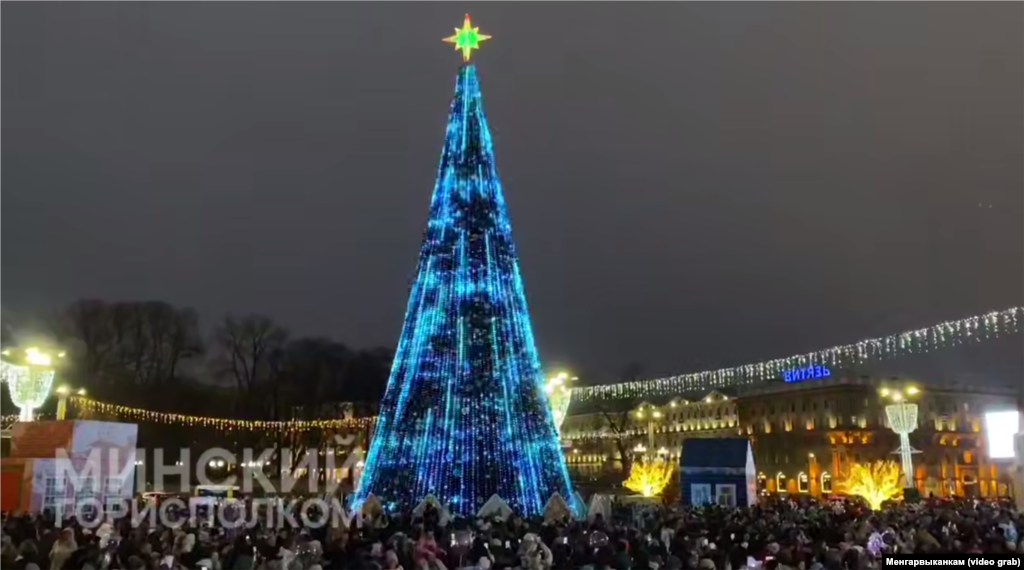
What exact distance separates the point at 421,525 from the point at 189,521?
6.13 metres

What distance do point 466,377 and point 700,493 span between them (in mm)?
12502

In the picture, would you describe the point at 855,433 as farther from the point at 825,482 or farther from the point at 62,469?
the point at 62,469

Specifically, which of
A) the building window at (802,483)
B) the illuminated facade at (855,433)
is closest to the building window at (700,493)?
the illuminated facade at (855,433)

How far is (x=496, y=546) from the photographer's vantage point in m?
14.5

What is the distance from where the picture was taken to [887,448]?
79688 millimetres

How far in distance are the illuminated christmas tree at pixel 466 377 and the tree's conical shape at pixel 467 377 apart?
3cm

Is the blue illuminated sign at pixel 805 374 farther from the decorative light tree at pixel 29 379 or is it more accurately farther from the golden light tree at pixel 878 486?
the decorative light tree at pixel 29 379

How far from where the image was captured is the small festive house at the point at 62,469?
22.7 meters

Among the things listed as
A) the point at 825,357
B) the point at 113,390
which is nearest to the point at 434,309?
the point at 825,357

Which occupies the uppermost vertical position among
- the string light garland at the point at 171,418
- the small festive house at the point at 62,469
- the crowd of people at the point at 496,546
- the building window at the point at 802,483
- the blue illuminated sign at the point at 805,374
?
the blue illuminated sign at the point at 805,374

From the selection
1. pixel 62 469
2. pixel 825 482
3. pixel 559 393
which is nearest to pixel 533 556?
pixel 62 469

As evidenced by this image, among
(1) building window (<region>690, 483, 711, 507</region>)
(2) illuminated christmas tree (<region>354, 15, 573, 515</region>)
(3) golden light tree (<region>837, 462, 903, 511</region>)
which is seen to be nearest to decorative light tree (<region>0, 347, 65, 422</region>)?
(2) illuminated christmas tree (<region>354, 15, 573, 515</region>)

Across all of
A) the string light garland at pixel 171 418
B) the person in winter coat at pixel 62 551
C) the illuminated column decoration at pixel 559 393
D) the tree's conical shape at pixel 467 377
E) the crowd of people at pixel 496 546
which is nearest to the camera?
the crowd of people at pixel 496 546

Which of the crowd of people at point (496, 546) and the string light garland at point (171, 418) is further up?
the string light garland at point (171, 418)
